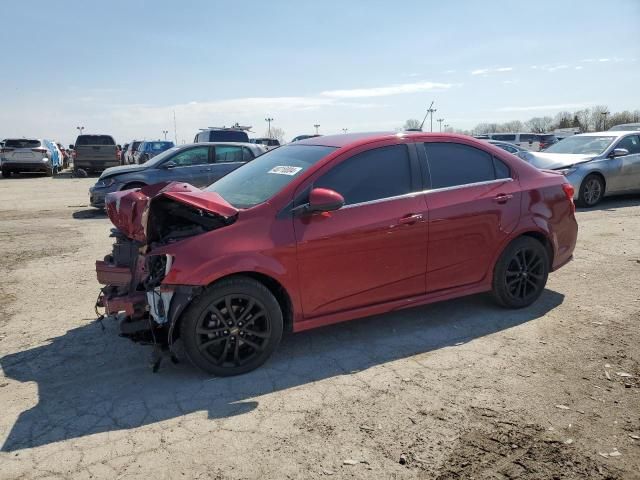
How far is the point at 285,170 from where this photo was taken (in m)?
4.39

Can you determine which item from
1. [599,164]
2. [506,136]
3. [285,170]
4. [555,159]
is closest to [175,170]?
[285,170]

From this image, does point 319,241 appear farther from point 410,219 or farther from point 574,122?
point 574,122

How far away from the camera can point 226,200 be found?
169 inches

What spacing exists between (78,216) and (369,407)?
10589 mm

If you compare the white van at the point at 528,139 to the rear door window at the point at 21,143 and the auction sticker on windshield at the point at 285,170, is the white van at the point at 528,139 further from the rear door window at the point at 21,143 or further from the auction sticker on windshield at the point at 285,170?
the auction sticker on windshield at the point at 285,170

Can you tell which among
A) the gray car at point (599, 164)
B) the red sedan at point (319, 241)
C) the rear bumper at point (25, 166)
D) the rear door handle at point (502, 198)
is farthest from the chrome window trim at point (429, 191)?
the rear bumper at point (25, 166)

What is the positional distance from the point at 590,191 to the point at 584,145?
1.51 m

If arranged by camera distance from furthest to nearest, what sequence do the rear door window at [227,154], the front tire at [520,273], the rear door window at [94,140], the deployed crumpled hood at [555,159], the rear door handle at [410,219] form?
1. the rear door window at [94,140]
2. the rear door window at [227,154]
3. the deployed crumpled hood at [555,159]
4. the front tire at [520,273]
5. the rear door handle at [410,219]

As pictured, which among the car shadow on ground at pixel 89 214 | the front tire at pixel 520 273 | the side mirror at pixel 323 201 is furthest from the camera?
the car shadow on ground at pixel 89 214

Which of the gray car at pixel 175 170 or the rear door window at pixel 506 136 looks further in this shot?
the rear door window at pixel 506 136

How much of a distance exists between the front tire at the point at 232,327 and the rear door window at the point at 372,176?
1.03 m

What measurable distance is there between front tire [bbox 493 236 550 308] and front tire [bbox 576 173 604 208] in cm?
725

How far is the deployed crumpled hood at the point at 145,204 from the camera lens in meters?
3.74

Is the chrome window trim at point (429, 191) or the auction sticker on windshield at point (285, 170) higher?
the auction sticker on windshield at point (285, 170)
